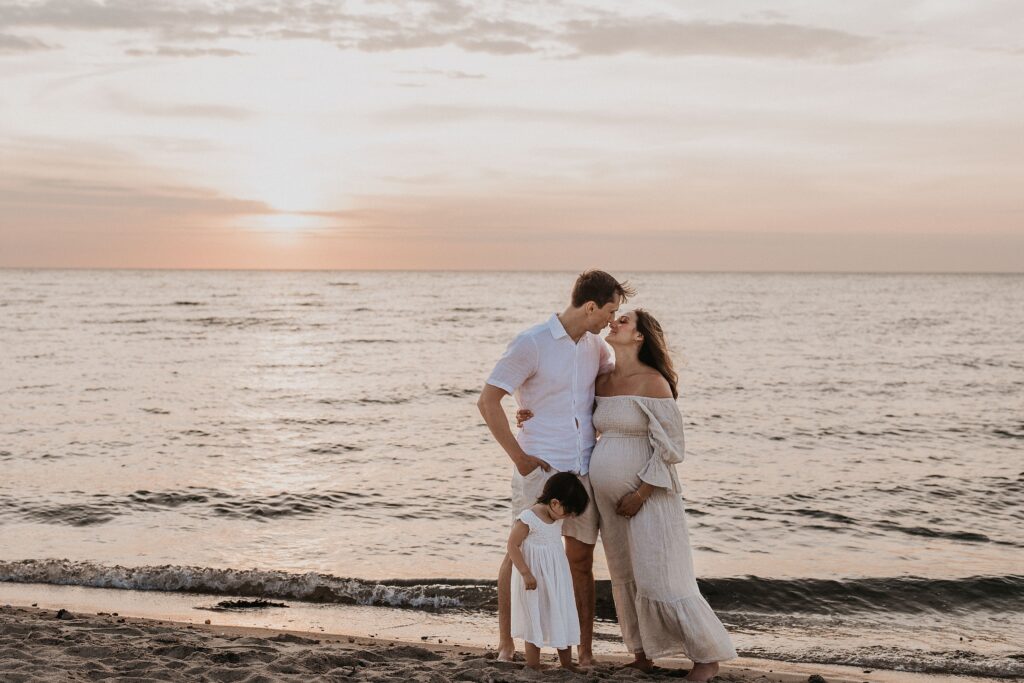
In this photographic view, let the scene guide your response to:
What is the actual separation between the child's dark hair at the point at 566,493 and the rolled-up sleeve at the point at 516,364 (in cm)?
58

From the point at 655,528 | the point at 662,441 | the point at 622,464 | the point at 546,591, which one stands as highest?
the point at 662,441

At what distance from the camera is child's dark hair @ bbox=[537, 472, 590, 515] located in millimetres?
5238

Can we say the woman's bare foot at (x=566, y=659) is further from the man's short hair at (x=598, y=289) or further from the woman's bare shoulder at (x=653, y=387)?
the man's short hair at (x=598, y=289)

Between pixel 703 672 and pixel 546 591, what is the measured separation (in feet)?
3.56

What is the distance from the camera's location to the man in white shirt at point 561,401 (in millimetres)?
5207

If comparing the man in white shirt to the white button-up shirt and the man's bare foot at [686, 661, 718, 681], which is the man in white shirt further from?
the man's bare foot at [686, 661, 718, 681]

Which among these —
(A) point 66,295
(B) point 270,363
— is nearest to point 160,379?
(B) point 270,363

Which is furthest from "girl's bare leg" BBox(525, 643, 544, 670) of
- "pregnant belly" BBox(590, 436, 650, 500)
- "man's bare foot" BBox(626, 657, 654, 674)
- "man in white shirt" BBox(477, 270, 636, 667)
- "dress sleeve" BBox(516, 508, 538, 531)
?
"pregnant belly" BBox(590, 436, 650, 500)

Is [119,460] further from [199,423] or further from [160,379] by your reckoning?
[160,379]

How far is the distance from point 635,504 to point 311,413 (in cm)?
1314

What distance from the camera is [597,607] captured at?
A: 7684 mm

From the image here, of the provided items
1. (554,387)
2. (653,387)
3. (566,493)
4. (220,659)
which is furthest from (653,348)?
(220,659)

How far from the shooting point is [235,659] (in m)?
5.46

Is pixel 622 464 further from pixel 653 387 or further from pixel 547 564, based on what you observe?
pixel 547 564
